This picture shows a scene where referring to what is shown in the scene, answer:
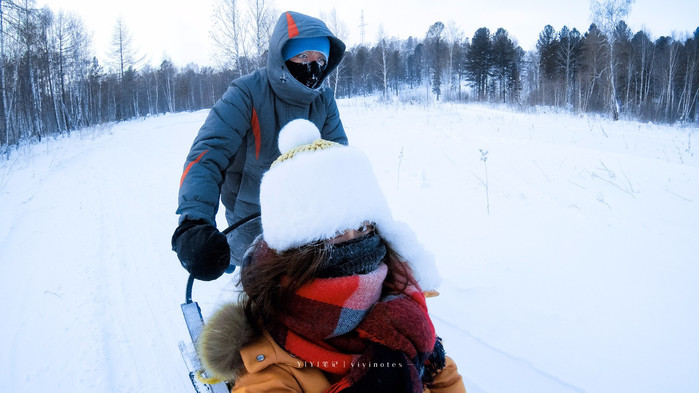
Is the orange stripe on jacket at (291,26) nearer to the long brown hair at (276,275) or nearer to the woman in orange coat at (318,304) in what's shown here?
the woman in orange coat at (318,304)

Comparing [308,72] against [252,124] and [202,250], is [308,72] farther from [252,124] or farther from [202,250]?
[202,250]

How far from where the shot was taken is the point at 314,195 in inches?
47.9

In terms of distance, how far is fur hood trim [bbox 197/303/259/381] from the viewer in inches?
44.6

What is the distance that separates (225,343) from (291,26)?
1.38 metres

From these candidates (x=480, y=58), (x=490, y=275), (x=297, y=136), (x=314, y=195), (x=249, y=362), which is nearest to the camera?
(x=249, y=362)

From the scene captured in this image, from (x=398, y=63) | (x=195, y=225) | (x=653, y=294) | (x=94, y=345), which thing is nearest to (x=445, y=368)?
(x=195, y=225)

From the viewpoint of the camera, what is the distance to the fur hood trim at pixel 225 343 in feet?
3.72

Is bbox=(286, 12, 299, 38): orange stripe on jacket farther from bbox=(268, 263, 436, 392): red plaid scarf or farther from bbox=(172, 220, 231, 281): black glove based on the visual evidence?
bbox=(268, 263, 436, 392): red plaid scarf

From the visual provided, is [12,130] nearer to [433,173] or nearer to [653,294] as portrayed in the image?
[433,173]

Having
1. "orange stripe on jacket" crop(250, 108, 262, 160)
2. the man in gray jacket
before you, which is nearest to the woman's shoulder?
the man in gray jacket

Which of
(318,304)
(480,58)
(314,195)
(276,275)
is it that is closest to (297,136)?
(314,195)

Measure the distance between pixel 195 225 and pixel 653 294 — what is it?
10.3 feet

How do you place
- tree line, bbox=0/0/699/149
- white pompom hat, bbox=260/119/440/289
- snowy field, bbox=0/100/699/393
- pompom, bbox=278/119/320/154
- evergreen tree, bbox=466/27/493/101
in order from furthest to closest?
evergreen tree, bbox=466/27/493/101 < tree line, bbox=0/0/699/149 < snowy field, bbox=0/100/699/393 < pompom, bbox=278/119/320/154 < white pompom hat, bbox=260/119/440/289

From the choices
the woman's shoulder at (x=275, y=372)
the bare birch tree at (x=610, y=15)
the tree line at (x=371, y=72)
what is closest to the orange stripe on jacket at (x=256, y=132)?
the woman's shoulder at (x=275, y=372)
